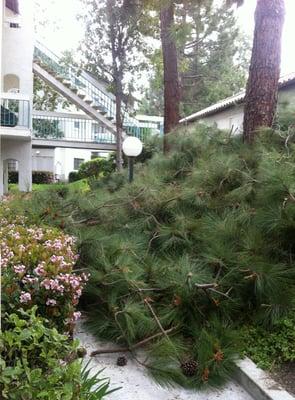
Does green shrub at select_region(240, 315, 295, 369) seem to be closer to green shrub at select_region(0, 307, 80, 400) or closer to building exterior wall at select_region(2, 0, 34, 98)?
green shrub at select_region(0, 307, 80, 400)

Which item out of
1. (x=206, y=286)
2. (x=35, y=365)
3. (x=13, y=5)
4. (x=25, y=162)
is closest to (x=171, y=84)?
(x=25, y=162)

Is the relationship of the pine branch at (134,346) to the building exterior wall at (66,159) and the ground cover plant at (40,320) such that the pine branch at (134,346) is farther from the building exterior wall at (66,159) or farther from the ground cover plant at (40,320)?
the building exterior wall at (66,159)

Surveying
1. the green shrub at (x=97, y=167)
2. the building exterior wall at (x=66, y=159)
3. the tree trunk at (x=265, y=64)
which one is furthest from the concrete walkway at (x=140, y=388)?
the building exterior wall at (x=66, y=159)

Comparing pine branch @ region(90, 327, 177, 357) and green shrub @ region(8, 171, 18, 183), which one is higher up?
green shrub @ region(8, 171, 18, 183)

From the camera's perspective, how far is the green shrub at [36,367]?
6.66 ft

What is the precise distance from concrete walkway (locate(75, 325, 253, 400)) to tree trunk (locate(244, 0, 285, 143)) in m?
3.96

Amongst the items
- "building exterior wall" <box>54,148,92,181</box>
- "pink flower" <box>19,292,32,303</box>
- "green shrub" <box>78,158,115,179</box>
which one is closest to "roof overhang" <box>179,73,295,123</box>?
"green shrub" <box>78,158,115,179</box>

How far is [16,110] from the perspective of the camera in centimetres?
1409

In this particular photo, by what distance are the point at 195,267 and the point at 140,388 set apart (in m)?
1.11

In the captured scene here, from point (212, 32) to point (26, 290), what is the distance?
2722 cm

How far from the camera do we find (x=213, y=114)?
54.4 ft

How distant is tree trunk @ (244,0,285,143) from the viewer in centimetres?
639

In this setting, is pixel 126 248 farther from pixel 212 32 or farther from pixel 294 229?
pixel 212 32

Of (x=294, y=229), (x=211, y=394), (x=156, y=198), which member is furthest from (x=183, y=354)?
(x=156, y=198)
